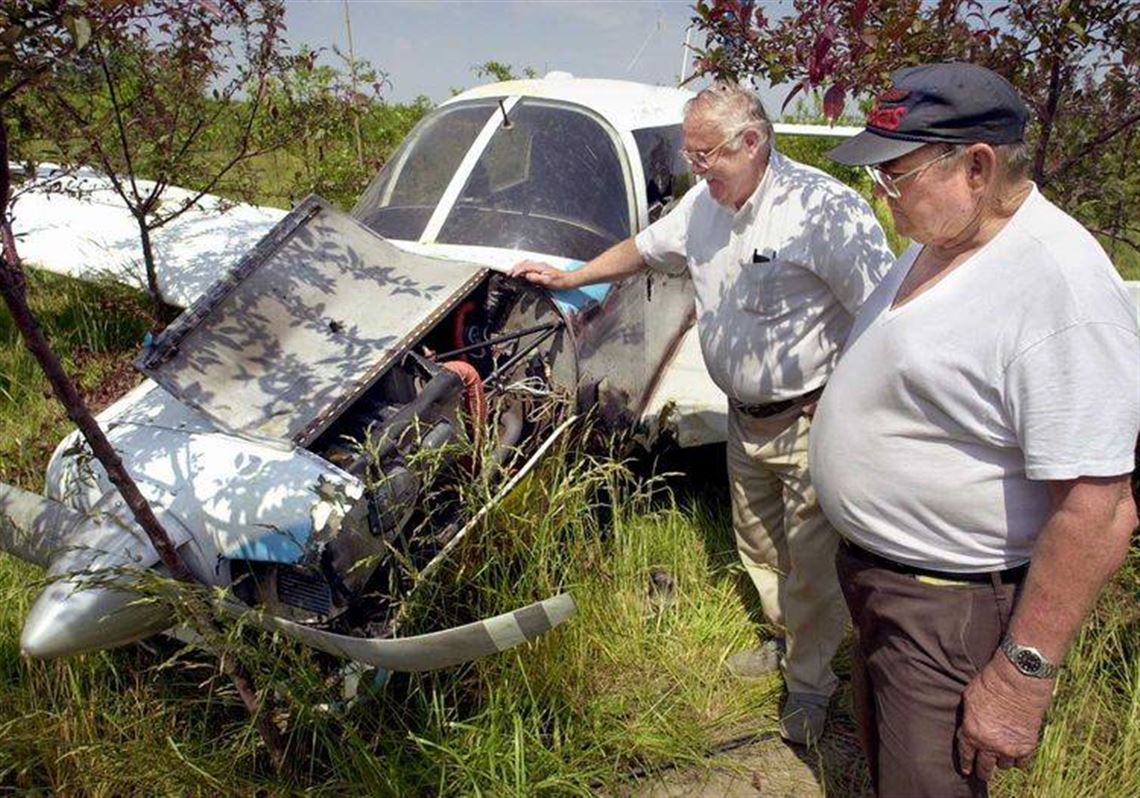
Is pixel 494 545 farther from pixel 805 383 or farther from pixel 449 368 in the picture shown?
pixel 805 383

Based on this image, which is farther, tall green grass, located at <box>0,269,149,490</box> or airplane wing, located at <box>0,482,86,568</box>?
tall green grass, located at <box>0,269,149,490</box>

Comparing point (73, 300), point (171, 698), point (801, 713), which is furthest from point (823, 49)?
point (73, 300)

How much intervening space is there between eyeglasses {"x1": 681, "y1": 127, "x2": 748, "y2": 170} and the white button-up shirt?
0.55 ft

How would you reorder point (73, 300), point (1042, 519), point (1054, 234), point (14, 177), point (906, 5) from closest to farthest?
point (1054, 234), point (1042, 519), point (906, 5), point (14, 177), point (73, 300)

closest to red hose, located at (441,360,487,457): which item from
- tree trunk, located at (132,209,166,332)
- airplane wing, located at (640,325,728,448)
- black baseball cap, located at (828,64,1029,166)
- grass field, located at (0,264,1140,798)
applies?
grass field, located at (0,264,1140,798)

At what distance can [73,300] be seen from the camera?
621cm

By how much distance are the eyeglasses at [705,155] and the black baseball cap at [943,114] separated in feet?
3.06

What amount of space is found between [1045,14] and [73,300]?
607 centimetres

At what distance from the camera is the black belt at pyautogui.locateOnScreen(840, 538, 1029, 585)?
1.81m

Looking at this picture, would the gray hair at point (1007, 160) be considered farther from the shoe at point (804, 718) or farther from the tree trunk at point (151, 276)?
the tree trunk at point (151, 276)

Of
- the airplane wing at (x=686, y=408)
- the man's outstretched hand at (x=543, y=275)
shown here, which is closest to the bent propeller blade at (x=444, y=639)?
the man's outstretched hand at (x=543, y=275)

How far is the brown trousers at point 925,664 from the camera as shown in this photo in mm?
1826

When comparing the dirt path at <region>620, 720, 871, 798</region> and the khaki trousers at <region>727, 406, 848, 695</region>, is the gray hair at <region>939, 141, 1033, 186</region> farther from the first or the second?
the dirt path at <region>620, 720, 871, 798</region>

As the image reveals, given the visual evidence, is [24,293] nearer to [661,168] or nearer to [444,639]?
[444,639]
